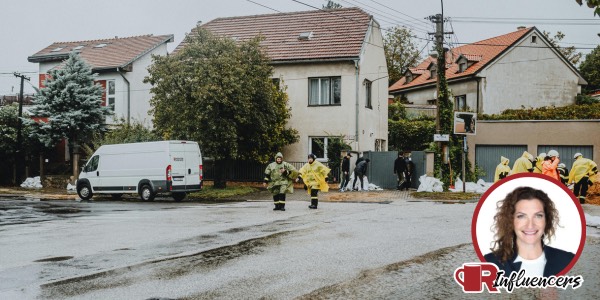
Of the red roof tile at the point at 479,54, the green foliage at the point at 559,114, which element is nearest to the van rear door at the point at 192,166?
the green foliage at the point at 559,114

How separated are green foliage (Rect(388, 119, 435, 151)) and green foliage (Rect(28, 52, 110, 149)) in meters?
16.8

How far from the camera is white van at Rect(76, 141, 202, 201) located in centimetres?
2311

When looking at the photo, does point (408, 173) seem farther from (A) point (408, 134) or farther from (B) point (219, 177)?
(A) point (408, 134)

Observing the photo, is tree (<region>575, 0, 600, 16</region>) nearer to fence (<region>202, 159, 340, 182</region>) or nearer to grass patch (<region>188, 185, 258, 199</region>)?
grass patch (<region>188, 185, 258, 199</region>)

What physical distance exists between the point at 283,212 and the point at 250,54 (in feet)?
38.4

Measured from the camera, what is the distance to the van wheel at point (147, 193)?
23.6 m

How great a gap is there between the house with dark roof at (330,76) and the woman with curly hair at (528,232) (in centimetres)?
2638

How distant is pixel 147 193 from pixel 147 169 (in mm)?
962

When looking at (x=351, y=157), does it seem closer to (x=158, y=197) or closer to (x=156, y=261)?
(x=158, y=197)

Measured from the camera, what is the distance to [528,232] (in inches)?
90.5

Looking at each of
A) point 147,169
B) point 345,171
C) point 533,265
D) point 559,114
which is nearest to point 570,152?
point 559,114

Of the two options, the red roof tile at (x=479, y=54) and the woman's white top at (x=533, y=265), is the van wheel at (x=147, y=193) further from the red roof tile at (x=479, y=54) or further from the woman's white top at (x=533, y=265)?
the red roof tile at (x=479, y=54)

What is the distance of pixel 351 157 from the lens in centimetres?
2725

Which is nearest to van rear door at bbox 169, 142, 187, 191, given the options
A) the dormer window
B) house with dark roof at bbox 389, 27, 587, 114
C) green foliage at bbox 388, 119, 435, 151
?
the dormer window
